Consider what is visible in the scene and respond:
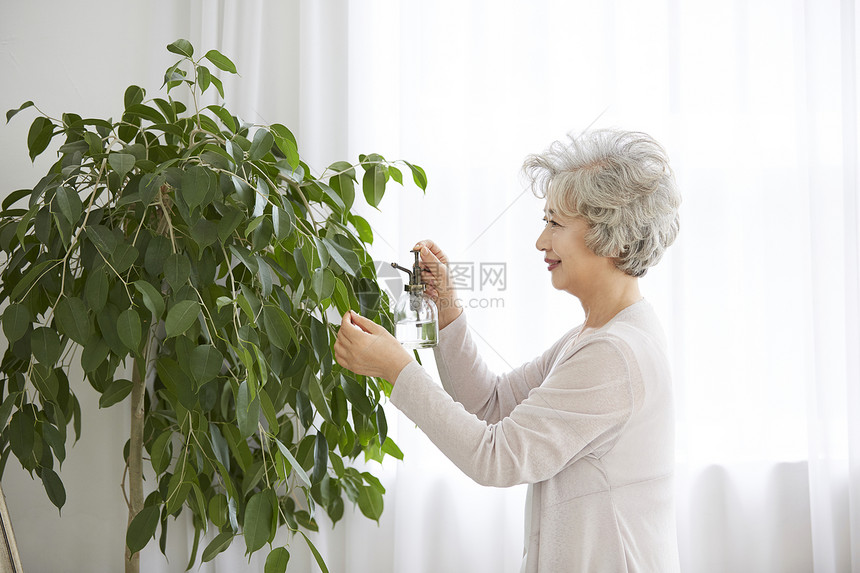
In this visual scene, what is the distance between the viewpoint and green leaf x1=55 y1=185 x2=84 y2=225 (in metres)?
1.09

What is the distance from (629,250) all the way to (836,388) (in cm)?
115

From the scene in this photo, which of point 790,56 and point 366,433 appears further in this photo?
point 790,56

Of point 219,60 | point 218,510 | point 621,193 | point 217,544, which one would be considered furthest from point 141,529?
point 621,193

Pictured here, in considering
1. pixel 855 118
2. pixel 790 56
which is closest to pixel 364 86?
pixel 790 56

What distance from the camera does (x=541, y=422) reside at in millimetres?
1076

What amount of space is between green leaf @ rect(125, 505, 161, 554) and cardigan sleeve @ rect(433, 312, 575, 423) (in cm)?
66

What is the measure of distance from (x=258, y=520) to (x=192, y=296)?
416mm

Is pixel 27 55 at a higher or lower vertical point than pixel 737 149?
higher

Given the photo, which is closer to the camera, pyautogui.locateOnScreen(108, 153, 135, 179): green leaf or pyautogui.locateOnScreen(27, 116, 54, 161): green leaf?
pyautogui.locateOnScreen(108, 153, 135, 179): green leaf

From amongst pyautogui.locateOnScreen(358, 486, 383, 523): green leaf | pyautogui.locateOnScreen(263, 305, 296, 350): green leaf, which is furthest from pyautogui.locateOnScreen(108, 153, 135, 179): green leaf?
pyautogui.locateOnScreen(358, 486, 383, 523): green leaf

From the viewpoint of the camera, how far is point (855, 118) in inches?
73.5

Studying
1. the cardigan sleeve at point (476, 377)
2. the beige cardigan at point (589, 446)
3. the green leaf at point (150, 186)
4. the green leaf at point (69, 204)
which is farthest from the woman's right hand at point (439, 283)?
the green leaf at point (69, 204)

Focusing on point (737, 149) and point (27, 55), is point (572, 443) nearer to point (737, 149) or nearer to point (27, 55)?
point (737, 149)

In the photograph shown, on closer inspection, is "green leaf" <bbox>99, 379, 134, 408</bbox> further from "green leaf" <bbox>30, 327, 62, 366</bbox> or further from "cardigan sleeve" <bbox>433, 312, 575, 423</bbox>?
"cardigan sleeve" <bbox>433, 312, 575, 423</bbox>
